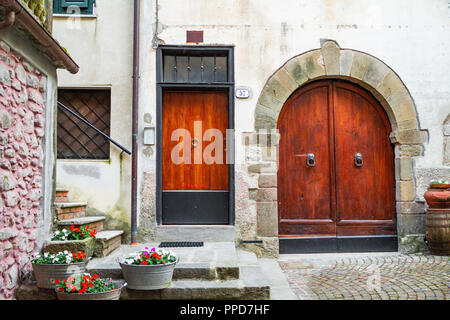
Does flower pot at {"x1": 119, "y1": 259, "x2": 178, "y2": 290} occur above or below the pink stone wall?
below

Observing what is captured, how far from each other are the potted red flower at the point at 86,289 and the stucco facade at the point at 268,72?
201cm

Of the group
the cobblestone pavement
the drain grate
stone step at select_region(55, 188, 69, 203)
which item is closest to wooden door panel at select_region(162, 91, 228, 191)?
the drain grate

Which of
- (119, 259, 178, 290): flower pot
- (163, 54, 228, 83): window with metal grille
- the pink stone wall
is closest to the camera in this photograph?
the pink stone wall

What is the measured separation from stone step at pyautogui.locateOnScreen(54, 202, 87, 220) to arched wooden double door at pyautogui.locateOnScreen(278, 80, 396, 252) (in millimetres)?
2761

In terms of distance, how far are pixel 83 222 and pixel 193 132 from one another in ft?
6.66

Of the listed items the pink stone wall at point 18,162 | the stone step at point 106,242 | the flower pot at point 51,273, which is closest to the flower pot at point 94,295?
the flower pot at point 51,273

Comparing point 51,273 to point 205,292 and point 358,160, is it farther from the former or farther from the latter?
point 358,160

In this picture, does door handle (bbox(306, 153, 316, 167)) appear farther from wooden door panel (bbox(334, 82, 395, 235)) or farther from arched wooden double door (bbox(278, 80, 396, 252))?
wooden door panel (bbox(334, 82, 395, 235))

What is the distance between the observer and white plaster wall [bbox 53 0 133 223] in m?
5.41

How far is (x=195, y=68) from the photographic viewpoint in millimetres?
5707

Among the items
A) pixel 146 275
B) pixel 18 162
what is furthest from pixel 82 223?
pixel 146 275

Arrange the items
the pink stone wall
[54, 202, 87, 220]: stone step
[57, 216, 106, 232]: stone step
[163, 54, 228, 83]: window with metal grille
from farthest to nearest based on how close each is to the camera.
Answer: [163, 54, 228, 83]: window with metal grille, [54, 202, 87, 220]: stone step, [57, 216, 106, 232]: stone step, the pink stone wall

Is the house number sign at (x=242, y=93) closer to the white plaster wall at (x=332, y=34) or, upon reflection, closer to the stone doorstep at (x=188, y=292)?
the white plaster wall at (x=332, y=34)
